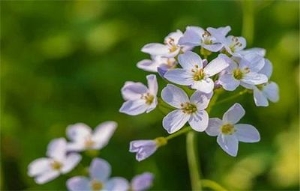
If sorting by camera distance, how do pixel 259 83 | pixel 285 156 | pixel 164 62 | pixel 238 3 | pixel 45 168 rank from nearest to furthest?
pixel 259 83 < pixel 164 62 < pixel 45 168 < pixel 285 156 < pixel 238 3

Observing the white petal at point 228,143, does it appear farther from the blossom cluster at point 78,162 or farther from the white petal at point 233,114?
the blossom cluster at point 78,162

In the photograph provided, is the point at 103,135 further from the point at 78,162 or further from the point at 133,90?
the point at 133,90

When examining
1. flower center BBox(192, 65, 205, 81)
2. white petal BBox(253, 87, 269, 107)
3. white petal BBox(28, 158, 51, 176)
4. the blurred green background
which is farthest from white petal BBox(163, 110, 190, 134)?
the blurred green background

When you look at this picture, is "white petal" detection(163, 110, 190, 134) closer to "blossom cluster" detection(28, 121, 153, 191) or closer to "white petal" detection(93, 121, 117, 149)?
"blossom cluster" detection(28, 121, 153, 191)

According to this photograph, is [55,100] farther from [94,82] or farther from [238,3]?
[238,3]

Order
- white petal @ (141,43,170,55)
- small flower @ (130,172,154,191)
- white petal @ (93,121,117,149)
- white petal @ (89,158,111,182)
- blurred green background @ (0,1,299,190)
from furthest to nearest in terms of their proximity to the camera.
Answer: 1. blurred green background @ (0,1,299,190)
2. white petal @ (93,121,117,149)
3. white petal @ (89,158,111,182)
4. small flower @ (130,172,154,191)
5. white petal @ (141,43,170,55)

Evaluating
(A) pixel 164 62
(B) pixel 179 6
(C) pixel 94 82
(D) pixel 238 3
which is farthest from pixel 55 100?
(A) pixel 164 62
